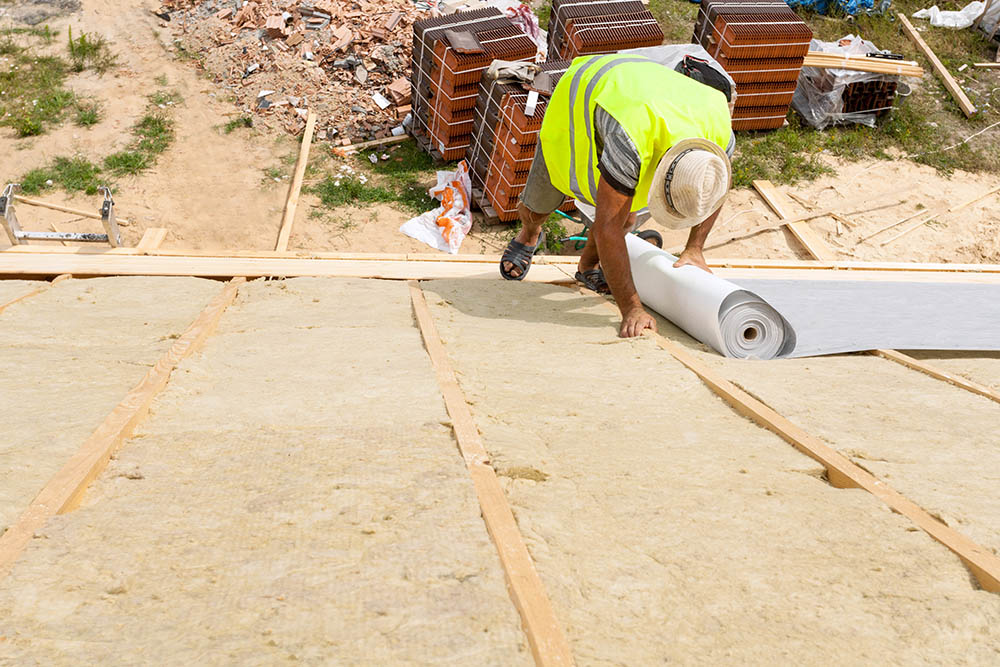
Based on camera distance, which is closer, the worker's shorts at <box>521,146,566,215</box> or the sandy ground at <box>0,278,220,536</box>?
the sandy ground at <box>0,278,220,536</box>

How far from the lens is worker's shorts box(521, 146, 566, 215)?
164 inches

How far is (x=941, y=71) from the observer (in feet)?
30.9

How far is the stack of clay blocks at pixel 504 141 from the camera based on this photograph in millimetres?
6348

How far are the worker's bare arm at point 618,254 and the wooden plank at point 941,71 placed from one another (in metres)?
8.11

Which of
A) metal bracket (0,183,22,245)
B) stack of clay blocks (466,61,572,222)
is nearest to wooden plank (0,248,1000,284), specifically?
metal bracket (0,183,22,245)

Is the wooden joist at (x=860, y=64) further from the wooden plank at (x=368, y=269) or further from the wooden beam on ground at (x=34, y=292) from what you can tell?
the wooden beam on ground at (x=34, y=292)

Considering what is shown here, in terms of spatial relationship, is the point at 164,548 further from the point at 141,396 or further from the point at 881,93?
the point at 881,93

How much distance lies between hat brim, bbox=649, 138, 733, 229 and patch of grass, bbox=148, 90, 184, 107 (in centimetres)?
752

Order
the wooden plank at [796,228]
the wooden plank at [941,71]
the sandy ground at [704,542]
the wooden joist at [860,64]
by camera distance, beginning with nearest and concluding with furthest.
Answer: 1. the sandy ground at [704,542]
2. the wooden plank at [796,228]
3. the wooden joist at [860,64]
4. the wooden plank at [941,71]

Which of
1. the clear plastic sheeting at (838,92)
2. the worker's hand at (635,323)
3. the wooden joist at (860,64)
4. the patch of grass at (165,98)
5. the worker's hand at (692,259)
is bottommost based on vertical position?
the patch of grass at (165,98)

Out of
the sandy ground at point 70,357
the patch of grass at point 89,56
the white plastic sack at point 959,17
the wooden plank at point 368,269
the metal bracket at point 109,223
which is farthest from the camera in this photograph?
the white plastic sack at point 959,17

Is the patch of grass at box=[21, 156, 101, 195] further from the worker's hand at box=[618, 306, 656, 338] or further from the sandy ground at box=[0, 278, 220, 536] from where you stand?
the worker's hand at box=[618, 306, 656, 338]

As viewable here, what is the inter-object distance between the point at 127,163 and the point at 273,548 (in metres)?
7.31

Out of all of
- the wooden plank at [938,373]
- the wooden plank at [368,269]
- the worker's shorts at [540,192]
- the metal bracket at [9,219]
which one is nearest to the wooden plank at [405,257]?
the wooden plank at [368,269]
